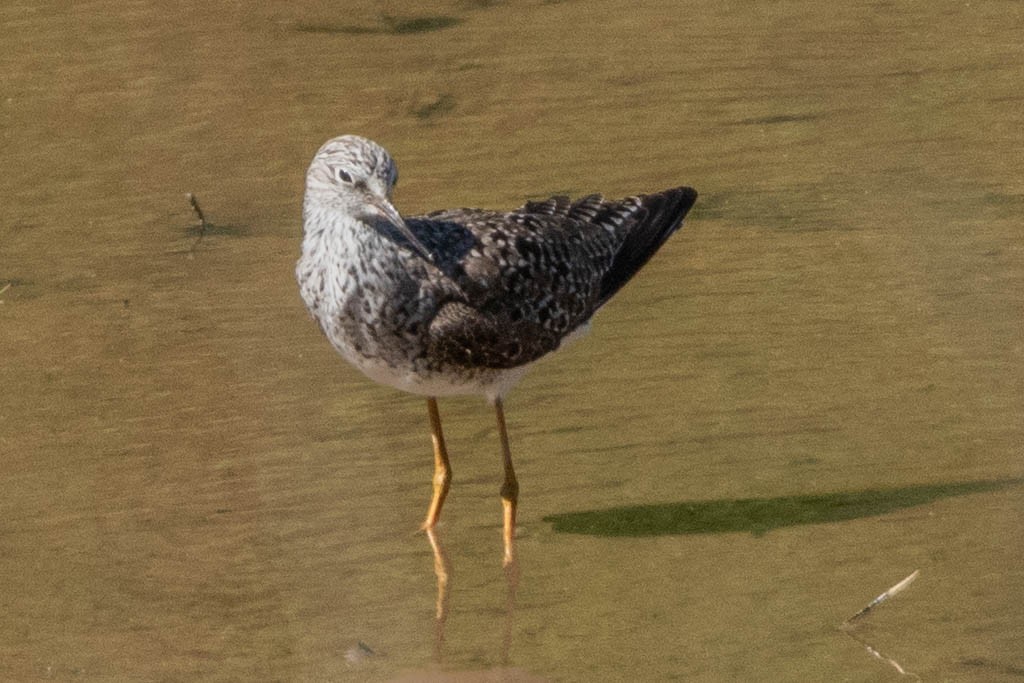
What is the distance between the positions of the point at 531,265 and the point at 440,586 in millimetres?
1120

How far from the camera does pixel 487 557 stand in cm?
566

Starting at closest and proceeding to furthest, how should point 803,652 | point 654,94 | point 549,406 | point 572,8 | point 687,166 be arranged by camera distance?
point 803,652, point 549,406, point 687,166, point 654,94, point 572,8

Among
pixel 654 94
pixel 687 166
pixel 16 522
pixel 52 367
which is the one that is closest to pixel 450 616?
pixel 16 522

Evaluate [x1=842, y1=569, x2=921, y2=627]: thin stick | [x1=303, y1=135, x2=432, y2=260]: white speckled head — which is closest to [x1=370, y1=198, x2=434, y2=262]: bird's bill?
[x1=303, y1=135, x2=432, y2=260]: white speckled head

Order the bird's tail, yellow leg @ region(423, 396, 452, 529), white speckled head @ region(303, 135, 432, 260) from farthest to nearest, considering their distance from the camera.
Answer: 1. the bird's tail
2. yellow leg @ region(423, 396, 452, 529)
3. white speckled head @ region(303, 135, 432, 260)

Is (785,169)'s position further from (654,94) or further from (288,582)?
(288,582)

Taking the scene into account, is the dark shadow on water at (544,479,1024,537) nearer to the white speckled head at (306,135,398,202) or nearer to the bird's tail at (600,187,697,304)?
the bird's tail at (600,187,697,304)

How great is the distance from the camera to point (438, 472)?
5.87 m

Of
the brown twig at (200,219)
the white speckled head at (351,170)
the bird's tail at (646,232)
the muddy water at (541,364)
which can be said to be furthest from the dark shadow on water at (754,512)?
the brown twig at (200,219)

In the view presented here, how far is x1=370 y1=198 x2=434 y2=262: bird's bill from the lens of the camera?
5.21 m

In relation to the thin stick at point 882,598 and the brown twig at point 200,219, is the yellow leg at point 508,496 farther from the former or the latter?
the brown twig at point 200,219

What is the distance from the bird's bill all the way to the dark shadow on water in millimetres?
1077

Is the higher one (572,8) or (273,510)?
(572,8)

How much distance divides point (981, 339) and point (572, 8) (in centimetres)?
352
